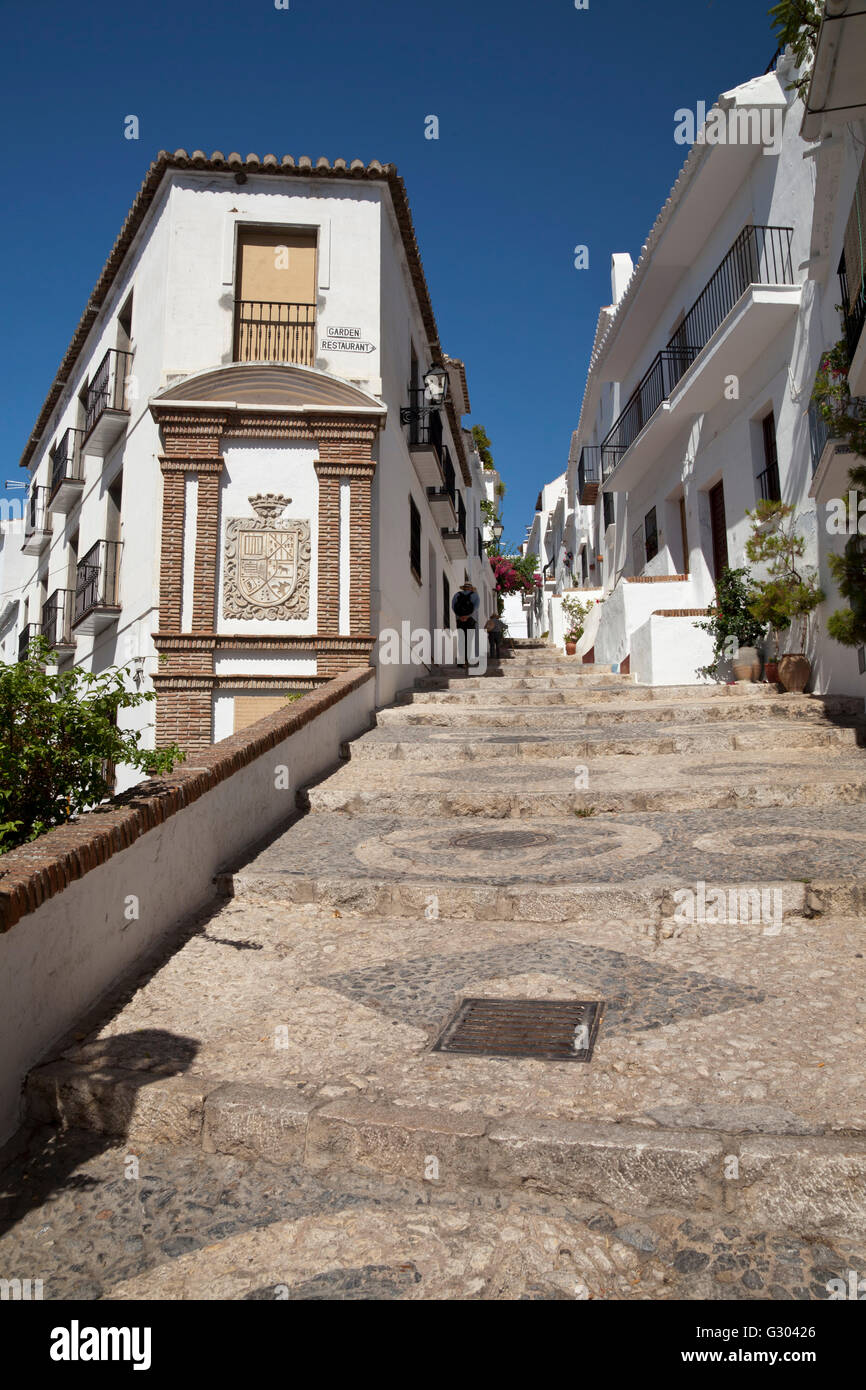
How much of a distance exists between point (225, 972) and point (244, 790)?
1.89 metres

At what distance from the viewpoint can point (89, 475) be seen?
16.3 meters

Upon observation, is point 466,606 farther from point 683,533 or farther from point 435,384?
point 435,384

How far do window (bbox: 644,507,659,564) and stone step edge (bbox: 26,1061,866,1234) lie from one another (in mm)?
15219

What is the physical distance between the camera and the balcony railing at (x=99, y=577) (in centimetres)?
1369

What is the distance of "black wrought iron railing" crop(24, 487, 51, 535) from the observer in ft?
65.5

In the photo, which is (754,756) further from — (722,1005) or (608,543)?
(608,543)

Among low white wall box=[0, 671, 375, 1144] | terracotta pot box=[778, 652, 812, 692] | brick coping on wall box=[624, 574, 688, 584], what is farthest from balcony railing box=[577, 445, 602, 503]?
low white wall box=[0, 671, 375, 1144]

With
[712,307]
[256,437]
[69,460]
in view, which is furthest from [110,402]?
[712,307]

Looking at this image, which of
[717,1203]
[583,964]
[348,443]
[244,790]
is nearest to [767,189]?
[348,443]

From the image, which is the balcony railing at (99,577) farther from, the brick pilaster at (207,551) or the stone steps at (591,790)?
the stone steps at (591,790)

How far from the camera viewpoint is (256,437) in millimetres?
11688

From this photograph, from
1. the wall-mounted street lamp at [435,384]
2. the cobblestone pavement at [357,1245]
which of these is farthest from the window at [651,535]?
the cobblestone pavement at [357,1245]

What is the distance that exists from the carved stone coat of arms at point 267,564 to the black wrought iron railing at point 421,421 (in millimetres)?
3234

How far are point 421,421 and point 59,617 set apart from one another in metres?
8.97
